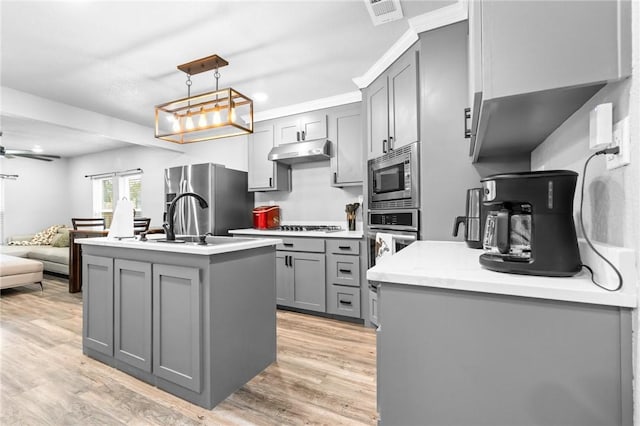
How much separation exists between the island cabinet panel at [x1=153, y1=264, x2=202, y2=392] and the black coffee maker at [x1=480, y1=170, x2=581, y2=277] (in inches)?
58.6

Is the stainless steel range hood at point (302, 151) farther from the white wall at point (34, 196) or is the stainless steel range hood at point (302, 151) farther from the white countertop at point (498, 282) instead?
the white wall at point (34, 196)

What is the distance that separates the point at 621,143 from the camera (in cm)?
74

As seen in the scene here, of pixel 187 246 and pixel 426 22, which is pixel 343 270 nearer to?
pixel 187 246

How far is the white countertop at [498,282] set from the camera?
72 centimetres

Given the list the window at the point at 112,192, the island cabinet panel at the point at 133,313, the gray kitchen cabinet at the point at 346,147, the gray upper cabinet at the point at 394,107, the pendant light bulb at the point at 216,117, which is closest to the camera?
the island cabinet panel at the point at 133,313

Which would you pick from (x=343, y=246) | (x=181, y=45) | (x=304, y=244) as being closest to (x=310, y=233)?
(x=304, y=244)

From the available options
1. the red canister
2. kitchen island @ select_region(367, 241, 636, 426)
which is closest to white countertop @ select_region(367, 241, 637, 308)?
kitchen island @ select_region(367, 241, 636, 426)

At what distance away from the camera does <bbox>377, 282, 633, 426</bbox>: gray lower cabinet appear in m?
0.73

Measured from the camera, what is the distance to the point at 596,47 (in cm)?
75

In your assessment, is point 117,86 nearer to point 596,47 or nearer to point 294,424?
point 294,424

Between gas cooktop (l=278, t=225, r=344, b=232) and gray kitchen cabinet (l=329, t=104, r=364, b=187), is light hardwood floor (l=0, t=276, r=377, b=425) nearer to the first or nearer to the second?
gas cooktop (l=278, t=225, r=344, b=232)

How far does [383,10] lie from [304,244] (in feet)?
7.38

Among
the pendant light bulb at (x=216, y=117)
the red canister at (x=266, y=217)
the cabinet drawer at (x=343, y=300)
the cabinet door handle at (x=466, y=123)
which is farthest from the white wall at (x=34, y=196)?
the cabinet door handle at (x=466, y=123)

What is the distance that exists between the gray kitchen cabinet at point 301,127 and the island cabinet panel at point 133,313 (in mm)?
2405
